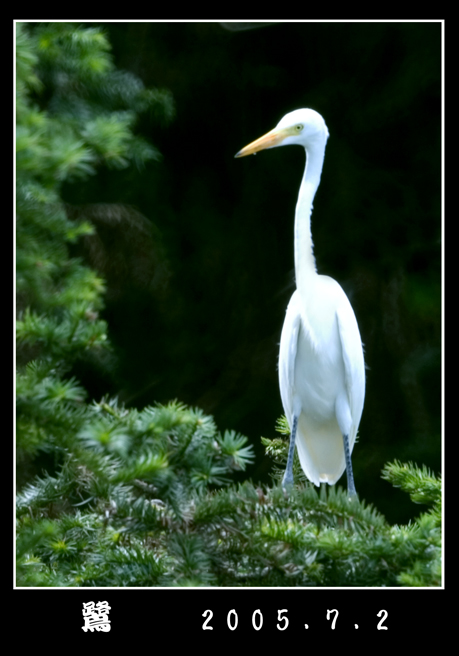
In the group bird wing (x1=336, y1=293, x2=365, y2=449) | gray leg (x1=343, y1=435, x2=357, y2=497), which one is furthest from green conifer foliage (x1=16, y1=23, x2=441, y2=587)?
bird wing (x1=336, y1=293, x2=365, y2=449)

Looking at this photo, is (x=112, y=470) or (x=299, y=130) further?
(x=299, y=130)

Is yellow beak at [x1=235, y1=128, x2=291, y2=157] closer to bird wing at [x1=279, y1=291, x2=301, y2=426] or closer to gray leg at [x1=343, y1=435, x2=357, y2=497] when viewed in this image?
bird wing at [x1=279, y1=291, x2=301, y2=426]

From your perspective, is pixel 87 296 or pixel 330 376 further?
pixel 330 376

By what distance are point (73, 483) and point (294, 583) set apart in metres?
0.31

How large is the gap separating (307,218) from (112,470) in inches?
41.2

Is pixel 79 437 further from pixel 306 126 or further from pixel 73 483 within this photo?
pixel 306 126

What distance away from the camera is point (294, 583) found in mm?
861

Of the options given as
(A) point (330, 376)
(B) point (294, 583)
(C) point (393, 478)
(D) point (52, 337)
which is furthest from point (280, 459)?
(D) point (52, 337)

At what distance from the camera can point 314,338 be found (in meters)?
1.55

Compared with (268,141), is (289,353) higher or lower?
lower

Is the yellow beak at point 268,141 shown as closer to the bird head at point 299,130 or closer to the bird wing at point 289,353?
the bird head at point 299,130

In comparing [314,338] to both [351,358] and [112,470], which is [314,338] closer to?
[351,358]

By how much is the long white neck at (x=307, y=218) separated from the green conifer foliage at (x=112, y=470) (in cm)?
49

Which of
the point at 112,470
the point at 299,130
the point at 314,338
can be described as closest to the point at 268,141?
the point at 299,130
